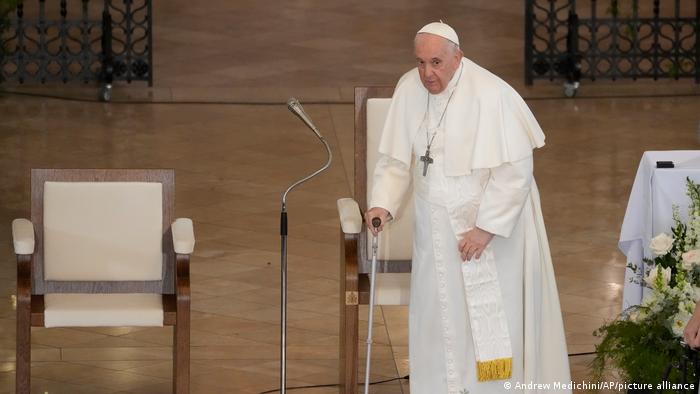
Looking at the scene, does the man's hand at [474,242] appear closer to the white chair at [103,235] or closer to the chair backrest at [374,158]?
the chair backrest at [374,158]

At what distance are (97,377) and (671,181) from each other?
8.96 ft

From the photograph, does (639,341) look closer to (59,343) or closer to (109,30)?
(59,343)

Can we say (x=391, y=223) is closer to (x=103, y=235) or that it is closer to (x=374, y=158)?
(x=374, y=158)

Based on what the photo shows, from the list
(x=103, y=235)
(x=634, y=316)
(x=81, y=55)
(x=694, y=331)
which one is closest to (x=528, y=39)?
(x=81, y=55)

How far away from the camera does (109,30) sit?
43.4 feet

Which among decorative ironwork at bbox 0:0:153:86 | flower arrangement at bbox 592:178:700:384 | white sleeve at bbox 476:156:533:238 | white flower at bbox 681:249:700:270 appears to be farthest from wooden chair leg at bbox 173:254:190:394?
decorative ironwork at bbox 0:0:153:86

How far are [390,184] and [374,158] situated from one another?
0.85m

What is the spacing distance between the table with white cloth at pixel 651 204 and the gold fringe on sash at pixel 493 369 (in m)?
0.80

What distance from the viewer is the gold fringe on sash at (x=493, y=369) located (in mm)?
5688

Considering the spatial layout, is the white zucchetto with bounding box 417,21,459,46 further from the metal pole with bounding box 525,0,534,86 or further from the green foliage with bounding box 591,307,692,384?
the metal pole with bounding box 525,0,534,86

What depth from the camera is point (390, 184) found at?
5754 mm

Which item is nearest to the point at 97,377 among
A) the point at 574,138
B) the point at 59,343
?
the point at 59,343

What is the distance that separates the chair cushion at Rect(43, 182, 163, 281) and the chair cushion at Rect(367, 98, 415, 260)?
3.08 feet

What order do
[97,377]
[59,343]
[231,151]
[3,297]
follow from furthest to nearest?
[231,151], [3,297], [59,343], [97,377]
